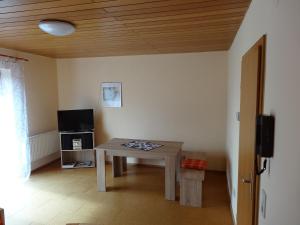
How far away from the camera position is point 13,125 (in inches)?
153

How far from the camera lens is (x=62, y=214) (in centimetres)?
298

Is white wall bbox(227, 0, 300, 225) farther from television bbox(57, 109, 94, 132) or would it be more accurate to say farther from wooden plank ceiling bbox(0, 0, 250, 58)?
television bbox(57, 109, 94, 132)

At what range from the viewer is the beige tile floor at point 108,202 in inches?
112

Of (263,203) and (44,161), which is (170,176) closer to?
(263,203)

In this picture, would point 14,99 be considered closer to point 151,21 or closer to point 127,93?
point 127,93

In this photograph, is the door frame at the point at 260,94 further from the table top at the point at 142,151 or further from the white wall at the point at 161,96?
the white wall at the point at 161,96

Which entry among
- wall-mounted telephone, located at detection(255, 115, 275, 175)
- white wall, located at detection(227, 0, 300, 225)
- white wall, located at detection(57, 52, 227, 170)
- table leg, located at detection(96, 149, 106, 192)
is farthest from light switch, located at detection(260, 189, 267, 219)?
white wall, located at detection(57, 52, 227, 170)

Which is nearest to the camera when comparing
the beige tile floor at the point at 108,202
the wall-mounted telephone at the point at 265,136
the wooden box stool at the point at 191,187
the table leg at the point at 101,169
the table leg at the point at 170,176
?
the wall-mounted telephone at the point at 265,136

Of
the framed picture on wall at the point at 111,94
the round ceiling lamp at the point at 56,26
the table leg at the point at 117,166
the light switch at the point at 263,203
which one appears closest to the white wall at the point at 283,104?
the light switch at the point at 263,203

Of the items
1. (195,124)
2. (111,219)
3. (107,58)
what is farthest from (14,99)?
(195,124)

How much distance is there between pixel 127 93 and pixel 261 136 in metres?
3.82

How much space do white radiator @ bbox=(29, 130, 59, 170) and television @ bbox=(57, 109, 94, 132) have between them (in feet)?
1.28

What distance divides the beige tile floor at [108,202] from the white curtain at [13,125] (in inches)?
12.0

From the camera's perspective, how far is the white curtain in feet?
12.3
